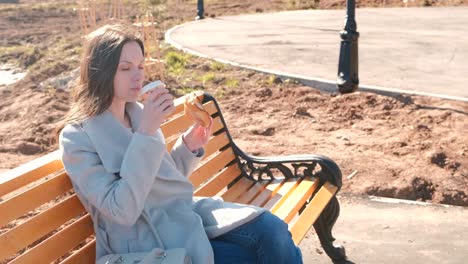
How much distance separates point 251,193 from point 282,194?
20 centimetres

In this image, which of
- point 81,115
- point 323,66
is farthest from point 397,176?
point 323,66

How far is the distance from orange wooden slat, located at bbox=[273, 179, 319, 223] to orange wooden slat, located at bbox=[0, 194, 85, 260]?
1166 millimetres

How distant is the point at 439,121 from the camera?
7523mm

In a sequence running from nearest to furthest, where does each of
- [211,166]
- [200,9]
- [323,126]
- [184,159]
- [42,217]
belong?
[42,217] → [184,159] → [211,166] → [323,126] → [200,9]

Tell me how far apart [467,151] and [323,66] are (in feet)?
16.1

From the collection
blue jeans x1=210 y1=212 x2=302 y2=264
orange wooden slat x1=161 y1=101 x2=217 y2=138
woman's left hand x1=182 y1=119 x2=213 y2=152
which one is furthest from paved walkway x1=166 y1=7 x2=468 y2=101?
blue jeans x1=210 y1=212 x2=302 y2=264

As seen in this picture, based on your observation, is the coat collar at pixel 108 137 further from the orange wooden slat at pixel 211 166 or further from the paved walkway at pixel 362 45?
the paved walkway at pixel 362 45

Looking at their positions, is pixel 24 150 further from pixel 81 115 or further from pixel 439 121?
pixel 81 115

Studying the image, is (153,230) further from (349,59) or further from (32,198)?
(349,59)

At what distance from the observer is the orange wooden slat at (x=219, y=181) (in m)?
4.28

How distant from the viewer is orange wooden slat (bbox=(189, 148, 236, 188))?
4273 mm

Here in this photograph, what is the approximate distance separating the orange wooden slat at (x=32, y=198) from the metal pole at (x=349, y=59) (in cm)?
610

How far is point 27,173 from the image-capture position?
2963 mm

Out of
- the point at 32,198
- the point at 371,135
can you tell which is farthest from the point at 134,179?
the point at 371,135
